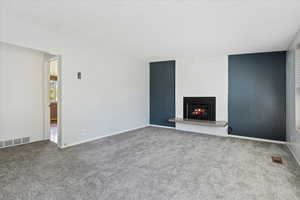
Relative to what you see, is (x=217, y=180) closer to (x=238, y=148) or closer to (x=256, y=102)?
(x=238, y=148)

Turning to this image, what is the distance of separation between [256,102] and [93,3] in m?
4.46

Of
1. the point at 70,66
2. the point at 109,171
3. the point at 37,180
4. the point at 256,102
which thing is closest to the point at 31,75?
the point at 70,66

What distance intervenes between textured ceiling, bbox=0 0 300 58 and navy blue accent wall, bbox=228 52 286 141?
0.60 meters

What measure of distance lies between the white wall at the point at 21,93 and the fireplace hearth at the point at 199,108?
422cm

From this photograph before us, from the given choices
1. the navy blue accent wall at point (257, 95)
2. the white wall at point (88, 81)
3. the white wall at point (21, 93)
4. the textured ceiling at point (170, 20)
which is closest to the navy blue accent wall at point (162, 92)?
the white wall at point (88, 81)

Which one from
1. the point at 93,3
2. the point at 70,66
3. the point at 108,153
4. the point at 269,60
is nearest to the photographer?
the point at 93,3

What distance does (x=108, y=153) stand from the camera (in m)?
3.02

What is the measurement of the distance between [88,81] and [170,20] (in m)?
2.41

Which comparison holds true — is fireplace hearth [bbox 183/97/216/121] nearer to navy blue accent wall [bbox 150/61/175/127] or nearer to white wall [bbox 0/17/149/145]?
navy blue accent wall [bbox 150/61/175/127]

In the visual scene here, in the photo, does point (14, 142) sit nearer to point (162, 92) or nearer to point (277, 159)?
point (162, 92)

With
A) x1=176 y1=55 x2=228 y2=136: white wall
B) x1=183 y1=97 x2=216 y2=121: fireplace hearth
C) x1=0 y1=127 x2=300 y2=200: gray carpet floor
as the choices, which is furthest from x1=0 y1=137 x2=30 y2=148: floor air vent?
x1=183 y1=97 x2=216 y2=121: fireplace hearth

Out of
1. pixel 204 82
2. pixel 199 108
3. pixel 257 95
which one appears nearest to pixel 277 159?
pixel 257 95

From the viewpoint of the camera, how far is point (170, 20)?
7.98 ft

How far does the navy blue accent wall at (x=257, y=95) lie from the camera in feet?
12.8
